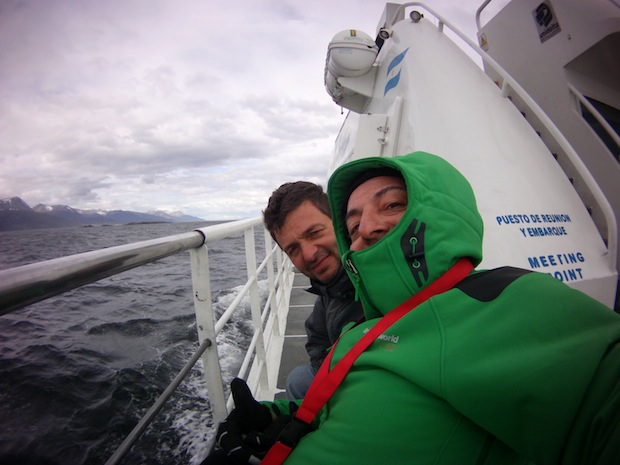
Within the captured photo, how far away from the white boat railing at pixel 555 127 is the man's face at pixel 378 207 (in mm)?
1559

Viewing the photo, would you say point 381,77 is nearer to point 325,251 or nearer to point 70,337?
point 325,251

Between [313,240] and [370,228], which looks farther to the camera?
[313,240]

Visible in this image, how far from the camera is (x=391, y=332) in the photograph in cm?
68

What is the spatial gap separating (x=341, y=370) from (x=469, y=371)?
0.30m

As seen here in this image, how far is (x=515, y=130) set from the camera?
2.12 meters

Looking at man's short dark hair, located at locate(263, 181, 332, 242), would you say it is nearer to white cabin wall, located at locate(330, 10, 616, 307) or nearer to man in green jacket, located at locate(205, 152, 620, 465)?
man in green jacket, located at locate(205, 152, 620, 465)

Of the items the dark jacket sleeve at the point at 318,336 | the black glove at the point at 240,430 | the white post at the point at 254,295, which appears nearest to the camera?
the black glove at the point at 240,430

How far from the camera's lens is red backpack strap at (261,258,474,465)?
2.27ft

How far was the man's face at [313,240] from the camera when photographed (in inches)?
58.1

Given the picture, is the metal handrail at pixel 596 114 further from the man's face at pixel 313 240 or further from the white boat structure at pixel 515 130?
the man's face at pixel 313 240

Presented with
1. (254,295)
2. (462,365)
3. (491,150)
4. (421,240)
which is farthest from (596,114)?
(254,295)

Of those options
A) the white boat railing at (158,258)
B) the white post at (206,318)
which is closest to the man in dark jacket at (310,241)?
the white boat railing at (158,258)

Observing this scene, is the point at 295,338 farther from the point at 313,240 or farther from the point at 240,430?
the point at 240,430

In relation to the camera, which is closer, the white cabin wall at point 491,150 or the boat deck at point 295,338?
the white cabin wall at point 491,150
